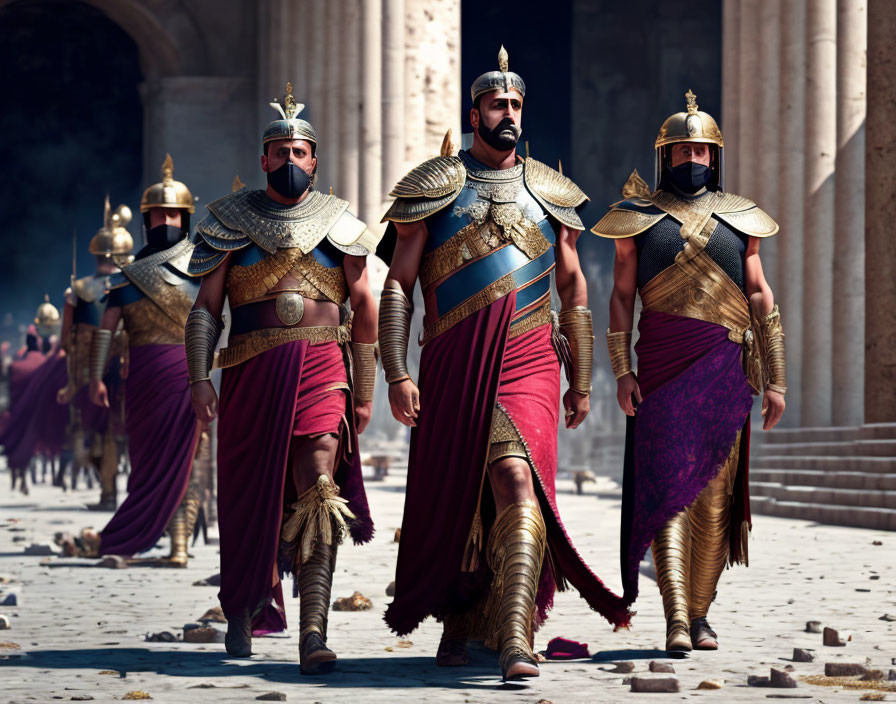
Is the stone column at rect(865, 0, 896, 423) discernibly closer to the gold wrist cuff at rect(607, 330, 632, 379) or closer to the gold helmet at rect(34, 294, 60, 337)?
the gold wrist cuff at rect(607, 330, 632, 379)

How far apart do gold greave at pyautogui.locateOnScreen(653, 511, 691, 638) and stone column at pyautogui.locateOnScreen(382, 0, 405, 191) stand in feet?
46.6

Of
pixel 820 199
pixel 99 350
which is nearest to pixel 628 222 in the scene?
pixel 99 350

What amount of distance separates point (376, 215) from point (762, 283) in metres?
13.5

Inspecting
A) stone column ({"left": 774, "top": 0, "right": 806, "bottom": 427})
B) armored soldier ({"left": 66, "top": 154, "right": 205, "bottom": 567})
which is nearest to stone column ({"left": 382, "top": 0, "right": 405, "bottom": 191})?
stone column ({"left": 774, "top": 0, "right": 806, "bottom": 427})

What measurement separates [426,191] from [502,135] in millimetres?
339

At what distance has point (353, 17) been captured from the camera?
20703 mm

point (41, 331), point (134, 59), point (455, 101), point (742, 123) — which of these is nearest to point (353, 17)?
point (455, 101)

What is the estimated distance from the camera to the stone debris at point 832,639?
21.6 ft

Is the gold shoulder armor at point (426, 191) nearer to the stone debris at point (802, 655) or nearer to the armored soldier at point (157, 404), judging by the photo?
the stone debris at point (802, 655)

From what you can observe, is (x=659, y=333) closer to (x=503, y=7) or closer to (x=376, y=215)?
(x=376, y=215)

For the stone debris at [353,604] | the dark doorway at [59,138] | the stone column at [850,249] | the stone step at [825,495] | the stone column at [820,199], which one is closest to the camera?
the stone debris at [353,604]

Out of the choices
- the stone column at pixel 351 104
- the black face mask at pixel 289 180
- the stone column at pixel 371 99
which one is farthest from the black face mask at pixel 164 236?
the stone column at pixel 351 104

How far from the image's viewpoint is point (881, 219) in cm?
1295

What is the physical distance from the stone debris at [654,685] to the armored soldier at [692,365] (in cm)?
100
